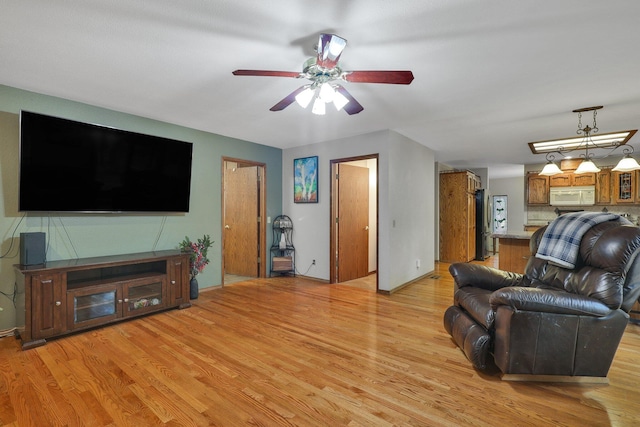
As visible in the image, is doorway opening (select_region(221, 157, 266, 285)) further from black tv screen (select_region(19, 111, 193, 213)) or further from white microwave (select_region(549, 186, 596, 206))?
white microwave (select_region(549, 186, 596, 206))

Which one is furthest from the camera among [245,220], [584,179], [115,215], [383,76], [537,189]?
[537,189]

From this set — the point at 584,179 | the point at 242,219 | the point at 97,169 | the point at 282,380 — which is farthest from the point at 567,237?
the point at 584,179

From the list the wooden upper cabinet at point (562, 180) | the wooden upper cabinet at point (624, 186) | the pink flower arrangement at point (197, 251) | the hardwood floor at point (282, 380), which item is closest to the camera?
the hardwood floor at point (282, 380)

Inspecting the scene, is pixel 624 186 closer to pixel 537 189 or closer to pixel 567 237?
pixel 537 189

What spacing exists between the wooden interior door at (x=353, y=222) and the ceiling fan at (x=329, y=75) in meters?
2.52

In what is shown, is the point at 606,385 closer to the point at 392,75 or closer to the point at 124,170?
the point at 392,75

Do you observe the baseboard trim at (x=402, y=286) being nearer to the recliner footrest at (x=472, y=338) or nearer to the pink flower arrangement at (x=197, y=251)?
the recliner footrest at (x=472, y=338)

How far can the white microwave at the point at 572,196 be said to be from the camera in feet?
19.3

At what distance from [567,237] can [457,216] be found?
4651mm

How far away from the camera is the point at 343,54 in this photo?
2312 mm

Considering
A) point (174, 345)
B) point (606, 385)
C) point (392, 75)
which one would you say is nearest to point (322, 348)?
point (174, 345)

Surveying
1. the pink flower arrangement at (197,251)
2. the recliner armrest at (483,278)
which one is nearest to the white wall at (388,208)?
the recliner armrest at (483,278)

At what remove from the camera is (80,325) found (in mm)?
2984

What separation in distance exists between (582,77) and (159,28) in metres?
3.32
